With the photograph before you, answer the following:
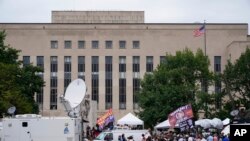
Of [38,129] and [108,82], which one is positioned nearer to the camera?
[38,129]

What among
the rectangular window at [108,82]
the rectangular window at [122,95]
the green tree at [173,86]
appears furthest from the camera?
the rectangular window at [122,95]

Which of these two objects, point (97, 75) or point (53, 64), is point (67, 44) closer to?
point (53, 64)

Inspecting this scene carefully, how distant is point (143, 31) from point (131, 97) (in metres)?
10.2

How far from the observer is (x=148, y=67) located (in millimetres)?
93312

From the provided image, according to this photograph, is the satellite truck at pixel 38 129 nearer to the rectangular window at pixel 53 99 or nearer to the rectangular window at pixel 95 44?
the rectangular window at pixel 95 44

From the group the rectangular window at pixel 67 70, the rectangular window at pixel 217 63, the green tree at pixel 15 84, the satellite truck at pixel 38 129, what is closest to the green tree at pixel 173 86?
the green tree at pixel 15 84

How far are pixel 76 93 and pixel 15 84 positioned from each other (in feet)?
74.1

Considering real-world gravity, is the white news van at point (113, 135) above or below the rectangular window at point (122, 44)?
below

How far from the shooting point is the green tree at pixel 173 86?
57812mm

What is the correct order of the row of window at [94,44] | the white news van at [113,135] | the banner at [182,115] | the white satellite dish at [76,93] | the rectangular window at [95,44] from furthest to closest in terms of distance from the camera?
1. the rectangular window at [95,44]
2. the row of window at [94,44]
3. the white news van at [113,135]
4. the white satellite dish at [76,93]
5. the banner at [182,115]

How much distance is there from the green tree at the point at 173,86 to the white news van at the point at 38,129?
33.1 metres

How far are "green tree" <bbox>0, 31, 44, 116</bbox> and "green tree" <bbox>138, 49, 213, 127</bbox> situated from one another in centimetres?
1102

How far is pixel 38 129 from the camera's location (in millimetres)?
24797

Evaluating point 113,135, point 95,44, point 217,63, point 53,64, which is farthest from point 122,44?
point 113,135
